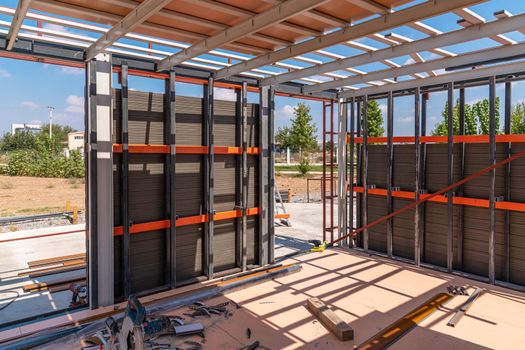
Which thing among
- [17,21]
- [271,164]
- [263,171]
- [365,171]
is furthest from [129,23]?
[365,171]

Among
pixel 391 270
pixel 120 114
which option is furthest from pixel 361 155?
pixel 120 114

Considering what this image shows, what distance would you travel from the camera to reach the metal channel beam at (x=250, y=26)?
438cm

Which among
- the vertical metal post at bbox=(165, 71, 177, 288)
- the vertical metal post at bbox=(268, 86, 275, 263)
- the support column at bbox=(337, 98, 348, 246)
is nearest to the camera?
the vertical metal post at bbox=(165, 71, 177, 288)

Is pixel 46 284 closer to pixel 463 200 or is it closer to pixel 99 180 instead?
pixel 99 180

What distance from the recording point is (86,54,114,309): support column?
20.1 feet

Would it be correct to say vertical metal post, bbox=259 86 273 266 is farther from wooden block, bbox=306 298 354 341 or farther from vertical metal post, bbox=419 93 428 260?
vertical metal post, bbox=419 93 428 260

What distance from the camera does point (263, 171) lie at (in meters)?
8.77

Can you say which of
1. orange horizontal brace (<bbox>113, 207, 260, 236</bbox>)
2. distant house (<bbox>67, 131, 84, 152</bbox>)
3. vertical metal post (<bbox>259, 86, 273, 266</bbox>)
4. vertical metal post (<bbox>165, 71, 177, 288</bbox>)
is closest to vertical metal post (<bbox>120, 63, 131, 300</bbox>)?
orange horizontal brace (<bbox>113, 207, 260, 236</bbox>)

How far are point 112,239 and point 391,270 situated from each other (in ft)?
20.7

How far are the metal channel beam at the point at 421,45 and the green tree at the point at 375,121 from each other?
20.9 m

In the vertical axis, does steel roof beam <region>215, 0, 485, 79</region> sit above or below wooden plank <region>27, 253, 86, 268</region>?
above

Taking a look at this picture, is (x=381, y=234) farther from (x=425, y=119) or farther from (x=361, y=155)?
(x=425, y=119)

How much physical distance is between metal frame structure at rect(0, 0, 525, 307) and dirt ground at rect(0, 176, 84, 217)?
51.7 feet

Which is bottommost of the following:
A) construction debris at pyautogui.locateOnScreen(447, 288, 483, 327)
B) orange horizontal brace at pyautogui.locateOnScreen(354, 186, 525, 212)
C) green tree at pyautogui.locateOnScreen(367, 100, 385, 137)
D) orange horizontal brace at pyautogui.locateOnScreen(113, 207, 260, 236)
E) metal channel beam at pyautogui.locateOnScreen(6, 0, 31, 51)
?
construction debris at pyautogui.locateOnScreen(447, 288, 483, 327)
